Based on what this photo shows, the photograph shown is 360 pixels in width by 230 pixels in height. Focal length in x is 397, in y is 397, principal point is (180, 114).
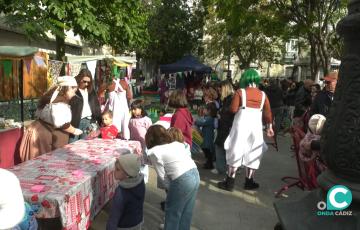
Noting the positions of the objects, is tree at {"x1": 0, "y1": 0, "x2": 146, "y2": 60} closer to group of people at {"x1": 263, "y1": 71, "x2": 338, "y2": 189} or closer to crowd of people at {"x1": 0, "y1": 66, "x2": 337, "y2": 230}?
crowd of people at {"x1": 0, "y1": 66, "x2": 337, "y2": 230}

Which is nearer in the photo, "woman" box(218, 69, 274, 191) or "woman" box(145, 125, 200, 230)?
"woman" box(145, 125, 200, 230)

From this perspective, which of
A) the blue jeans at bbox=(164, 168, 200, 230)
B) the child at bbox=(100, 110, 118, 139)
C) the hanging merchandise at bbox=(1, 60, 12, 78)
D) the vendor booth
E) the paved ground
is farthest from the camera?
the hanging merchandise at bbox=(1, 60, 12, 78)

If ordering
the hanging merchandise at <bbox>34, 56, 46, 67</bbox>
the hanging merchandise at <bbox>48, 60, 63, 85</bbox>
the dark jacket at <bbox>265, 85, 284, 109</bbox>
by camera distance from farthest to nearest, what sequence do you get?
1. the dark jacket at <bbox>265, 85, 284, 109</bbox>
2. the hanging merchandise at <bbox>48, 60, 63, 85</bbox>
3. the hanging merchandise at <bbox>34, 56, 46, 67</bbox>

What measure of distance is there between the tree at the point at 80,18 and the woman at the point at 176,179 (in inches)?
160

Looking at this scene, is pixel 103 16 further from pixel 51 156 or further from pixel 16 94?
pixel 51 156

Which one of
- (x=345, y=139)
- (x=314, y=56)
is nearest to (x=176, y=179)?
(x=345, y=139)

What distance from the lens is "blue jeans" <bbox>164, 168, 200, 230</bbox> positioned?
365 cm

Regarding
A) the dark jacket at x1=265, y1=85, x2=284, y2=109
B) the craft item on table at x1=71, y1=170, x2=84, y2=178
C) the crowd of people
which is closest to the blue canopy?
the dark jacket at x1=265, y1=85, x2=284, y2=109

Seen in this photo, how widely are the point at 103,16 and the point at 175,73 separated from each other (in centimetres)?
1091

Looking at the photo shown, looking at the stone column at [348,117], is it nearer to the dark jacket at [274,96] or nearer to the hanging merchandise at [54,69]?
the hanging merchandise at [54,69]

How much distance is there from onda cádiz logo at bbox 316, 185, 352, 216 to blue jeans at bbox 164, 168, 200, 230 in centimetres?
203

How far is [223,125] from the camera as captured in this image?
662 cm

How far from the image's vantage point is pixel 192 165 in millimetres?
3779

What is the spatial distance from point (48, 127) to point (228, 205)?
2633mm
